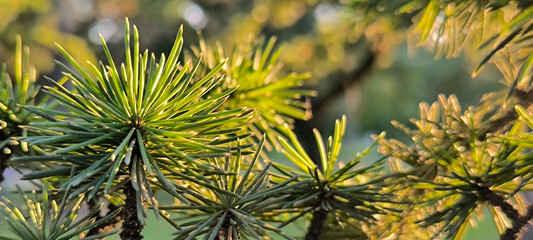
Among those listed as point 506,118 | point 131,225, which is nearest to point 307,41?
point 506,118

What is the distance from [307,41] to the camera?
1.72 m

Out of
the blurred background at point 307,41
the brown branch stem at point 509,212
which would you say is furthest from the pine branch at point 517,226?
the blurred background at point 307,41

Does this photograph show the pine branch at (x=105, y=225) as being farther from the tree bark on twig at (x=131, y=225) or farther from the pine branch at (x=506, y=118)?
the pine branch at (x=506, y=118)

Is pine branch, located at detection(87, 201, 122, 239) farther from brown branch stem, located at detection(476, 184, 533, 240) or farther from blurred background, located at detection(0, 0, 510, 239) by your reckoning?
brown branch stem, located at detection(476, 184, 533, 240)

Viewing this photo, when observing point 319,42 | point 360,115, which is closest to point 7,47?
point 319,42

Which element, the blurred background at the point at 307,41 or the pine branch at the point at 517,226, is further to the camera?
the blurred background at the point at 307,41

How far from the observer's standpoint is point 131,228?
0.75 feet

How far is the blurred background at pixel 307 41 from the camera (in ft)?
4.89

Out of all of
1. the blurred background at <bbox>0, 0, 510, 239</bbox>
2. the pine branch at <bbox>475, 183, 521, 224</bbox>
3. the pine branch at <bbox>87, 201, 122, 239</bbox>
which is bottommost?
the pine branch at <bbox>475, 183, 521, 224</bbox>

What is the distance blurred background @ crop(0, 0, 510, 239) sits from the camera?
1.49m

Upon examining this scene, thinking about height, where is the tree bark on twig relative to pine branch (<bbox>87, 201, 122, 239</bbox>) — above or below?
below

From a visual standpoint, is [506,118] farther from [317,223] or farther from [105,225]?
[105,225]

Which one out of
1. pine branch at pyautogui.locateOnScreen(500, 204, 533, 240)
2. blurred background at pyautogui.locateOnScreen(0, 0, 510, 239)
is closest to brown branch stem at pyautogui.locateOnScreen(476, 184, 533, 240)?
pine branch at pyautogui.locateOnScreen(500, 204, 533, 240)

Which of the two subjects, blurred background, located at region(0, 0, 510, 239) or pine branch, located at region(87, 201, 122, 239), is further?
blurred background, located at region(0, 0, 510, 239)
